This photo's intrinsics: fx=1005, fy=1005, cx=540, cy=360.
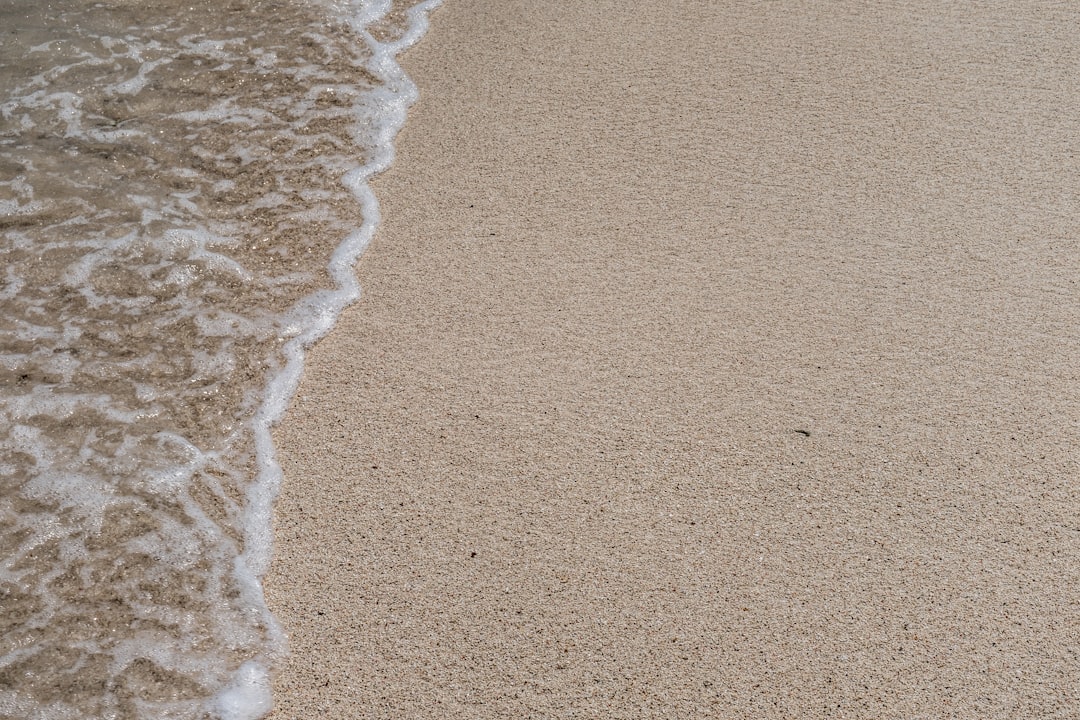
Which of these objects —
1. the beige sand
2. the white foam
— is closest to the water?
the white foam

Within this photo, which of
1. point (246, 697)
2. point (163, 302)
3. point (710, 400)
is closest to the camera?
point (246, 697)

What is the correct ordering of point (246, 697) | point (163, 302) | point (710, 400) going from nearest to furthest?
point (246, 697)
point (710, 400)
point (163, 302)

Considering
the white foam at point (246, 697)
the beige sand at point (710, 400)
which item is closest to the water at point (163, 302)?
the white foam at point (246, 697)

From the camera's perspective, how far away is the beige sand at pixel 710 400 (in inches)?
78.6

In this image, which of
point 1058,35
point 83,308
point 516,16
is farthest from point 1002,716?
point 516,16

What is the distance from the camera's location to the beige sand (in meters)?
2.00

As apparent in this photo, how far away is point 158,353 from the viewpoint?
2.78 m

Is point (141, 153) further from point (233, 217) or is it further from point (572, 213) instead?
point (572, 213)

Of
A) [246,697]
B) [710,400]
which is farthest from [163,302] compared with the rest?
[710,400]

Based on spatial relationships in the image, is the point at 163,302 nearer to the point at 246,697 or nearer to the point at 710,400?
the point at 246,697

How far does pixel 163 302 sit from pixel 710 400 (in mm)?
1612

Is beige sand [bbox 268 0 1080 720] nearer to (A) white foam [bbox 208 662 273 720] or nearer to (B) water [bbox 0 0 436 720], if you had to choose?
(A) white foam [bbox 208 662 273 720]

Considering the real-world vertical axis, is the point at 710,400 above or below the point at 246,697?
above

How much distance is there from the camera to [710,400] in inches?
97.5
